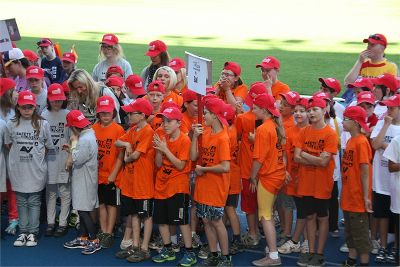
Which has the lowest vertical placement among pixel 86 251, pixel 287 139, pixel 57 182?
pixel 86 251

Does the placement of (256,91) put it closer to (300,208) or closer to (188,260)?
(300,208)

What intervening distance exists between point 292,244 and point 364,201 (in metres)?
1.20

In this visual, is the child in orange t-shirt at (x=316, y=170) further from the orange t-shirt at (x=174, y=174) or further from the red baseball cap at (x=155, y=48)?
the red baseball cap at (x=155, y=48)

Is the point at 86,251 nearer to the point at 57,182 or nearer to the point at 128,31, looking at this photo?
the point at 57,182

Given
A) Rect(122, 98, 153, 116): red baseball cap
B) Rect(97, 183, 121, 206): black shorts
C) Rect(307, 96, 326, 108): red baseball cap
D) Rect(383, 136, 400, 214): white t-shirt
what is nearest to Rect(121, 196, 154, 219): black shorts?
Rect(97, 183, 121, 206): black shorts

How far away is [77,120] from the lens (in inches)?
332

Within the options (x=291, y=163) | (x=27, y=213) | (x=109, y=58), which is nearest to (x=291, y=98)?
(x=291, y=163)

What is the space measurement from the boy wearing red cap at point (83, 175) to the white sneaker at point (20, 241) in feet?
1.62

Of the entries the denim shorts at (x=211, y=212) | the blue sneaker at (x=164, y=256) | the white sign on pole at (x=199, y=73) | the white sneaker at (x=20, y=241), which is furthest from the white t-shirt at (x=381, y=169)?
the white sneaker at (x=20, y=241)

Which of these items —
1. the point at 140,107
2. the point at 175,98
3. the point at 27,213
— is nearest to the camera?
the point at 140,107

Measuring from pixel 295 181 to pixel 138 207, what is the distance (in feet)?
5.81

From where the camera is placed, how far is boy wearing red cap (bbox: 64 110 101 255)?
8.41 metres

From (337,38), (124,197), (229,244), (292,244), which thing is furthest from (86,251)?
(337,38)

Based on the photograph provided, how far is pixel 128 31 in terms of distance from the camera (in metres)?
27.1
